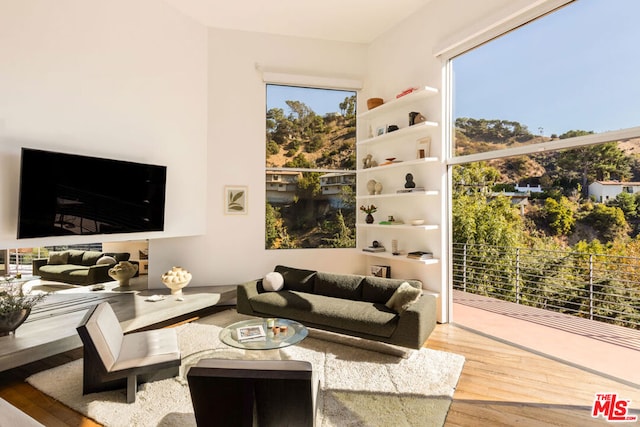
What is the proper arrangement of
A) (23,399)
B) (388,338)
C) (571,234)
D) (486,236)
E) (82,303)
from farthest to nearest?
1. (486,236)
2. (82,303)
3. (571,234)
4. (388,338)
5. (23,399)

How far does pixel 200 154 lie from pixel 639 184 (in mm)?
5278

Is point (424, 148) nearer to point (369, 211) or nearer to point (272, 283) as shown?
point (369, 211)

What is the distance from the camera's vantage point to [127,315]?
406 cm

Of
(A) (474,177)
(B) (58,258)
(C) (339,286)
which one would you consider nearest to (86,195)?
(B) (58,258)

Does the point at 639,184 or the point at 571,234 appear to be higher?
the point at 639,184

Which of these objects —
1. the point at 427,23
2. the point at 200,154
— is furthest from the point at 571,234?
the point at 200,154

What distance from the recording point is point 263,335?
3.24 metres

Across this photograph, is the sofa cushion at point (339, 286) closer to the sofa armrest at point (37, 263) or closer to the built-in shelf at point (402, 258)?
the built-in shelf at point (402, 258)

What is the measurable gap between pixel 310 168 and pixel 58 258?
3663 millimetres

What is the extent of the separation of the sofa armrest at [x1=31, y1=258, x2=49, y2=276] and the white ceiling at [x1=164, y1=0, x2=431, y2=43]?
12.2 ft

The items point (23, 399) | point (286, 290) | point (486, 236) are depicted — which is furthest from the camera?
point (486, 236)

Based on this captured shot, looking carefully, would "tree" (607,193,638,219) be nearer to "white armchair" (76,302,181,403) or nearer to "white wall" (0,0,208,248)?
"white armchair" (76,302,181,403)

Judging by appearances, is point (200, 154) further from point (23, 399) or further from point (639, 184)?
point (639, 184)

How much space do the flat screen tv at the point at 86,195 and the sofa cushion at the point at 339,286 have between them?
2.32 m
